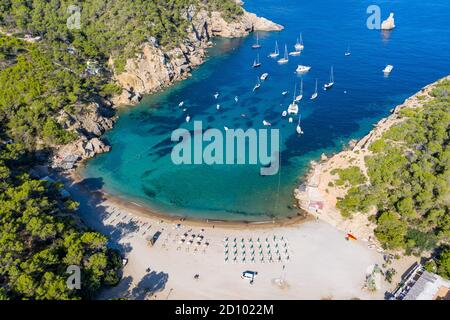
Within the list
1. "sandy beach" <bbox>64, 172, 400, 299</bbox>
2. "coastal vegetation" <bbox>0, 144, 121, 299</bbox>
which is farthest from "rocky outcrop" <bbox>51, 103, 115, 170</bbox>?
"sandy beach" <bbox>64, 172, 400, 299</bbox>


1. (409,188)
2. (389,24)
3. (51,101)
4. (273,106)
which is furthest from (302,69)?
(51,101)

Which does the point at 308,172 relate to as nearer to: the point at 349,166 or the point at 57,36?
the point at 349,166

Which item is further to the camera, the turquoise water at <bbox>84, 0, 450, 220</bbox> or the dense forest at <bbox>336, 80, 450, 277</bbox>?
the turquoise water at <bbox>84, 0, 450, 220</bbox>

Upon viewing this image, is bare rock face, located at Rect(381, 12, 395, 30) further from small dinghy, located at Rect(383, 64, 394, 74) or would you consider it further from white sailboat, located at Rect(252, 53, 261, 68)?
white sailboat, located at Rect(252, 53, 261, 68)

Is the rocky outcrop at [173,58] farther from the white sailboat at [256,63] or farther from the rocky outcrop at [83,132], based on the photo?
the white sailboat at [256,63]

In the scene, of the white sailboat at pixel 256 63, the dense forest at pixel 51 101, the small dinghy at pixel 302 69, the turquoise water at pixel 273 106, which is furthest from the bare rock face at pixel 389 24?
the white sailboat at pixel 256 63

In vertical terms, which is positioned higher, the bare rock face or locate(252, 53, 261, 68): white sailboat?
the bare rock face
